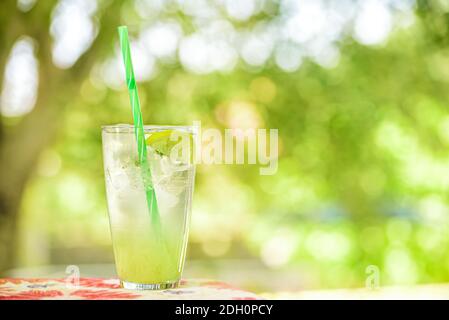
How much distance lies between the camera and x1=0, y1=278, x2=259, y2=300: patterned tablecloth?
0.98 meters

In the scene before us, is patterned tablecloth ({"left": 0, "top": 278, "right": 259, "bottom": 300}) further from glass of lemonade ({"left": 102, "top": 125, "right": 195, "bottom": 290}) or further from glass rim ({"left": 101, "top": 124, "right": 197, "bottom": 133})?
glass rim ({"left": 101, "top": 124, "right": 197, "bottom": 133})

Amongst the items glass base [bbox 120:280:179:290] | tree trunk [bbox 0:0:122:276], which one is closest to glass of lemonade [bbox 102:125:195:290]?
glass base [bbox 120:280:179:290]

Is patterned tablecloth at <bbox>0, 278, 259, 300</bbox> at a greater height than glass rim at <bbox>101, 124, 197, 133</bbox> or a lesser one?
lesser

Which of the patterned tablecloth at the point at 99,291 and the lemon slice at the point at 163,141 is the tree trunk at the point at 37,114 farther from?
the lemon slice at the point at 163,141

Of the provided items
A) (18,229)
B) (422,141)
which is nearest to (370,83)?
(422,141)

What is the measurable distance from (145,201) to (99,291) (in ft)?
0.49

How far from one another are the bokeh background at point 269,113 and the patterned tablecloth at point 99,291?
2298 mm

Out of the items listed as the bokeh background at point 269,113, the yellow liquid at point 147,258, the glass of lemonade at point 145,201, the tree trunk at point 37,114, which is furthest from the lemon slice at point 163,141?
the tree trunk at point 37,114

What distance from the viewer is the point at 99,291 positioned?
1030 mm

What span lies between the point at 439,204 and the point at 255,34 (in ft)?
5.75

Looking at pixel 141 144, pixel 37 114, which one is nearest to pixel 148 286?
pixel 141 144

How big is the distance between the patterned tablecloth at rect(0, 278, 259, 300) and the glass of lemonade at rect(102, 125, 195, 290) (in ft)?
0.12

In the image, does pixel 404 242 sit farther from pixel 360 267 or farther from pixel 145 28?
pixel 145 28
